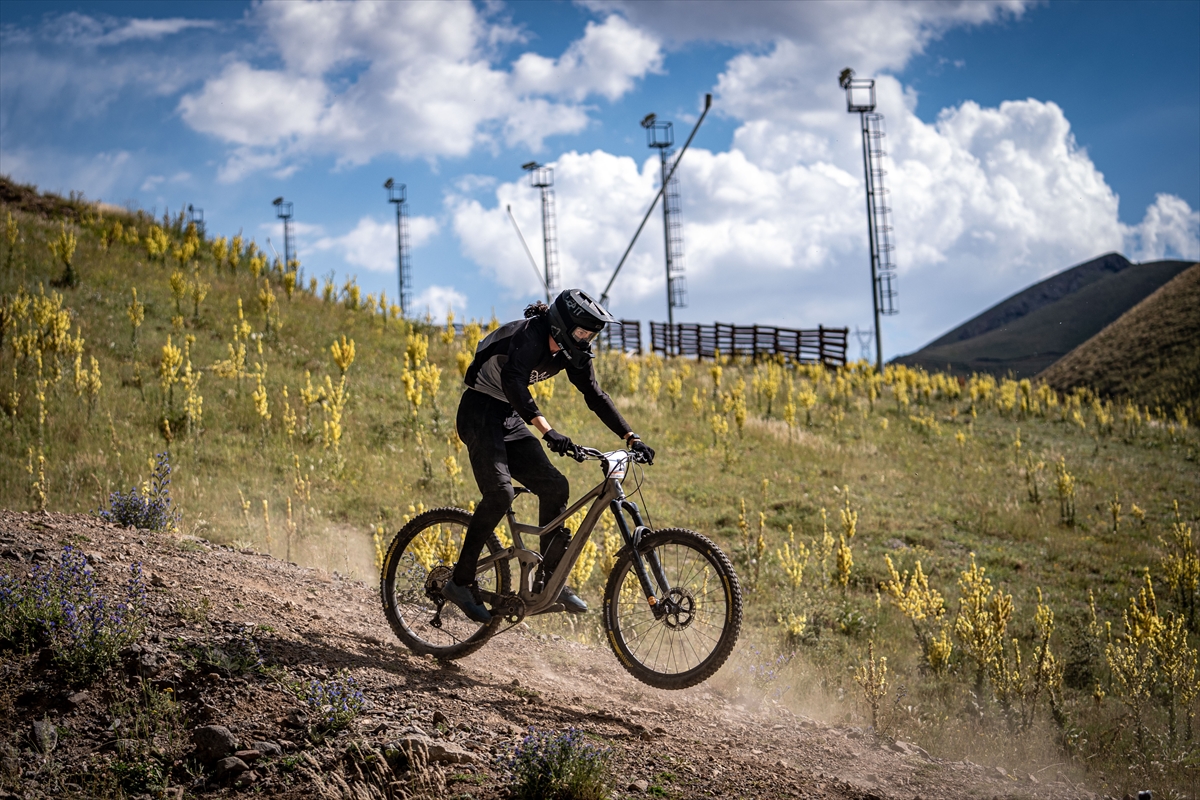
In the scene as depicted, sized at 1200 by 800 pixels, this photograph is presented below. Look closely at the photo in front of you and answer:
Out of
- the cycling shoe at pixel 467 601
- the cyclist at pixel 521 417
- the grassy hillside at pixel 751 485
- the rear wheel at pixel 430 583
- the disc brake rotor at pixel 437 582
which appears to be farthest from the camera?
the grassy hillside at pixel 751 485

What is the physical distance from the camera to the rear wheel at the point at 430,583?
5.30 metres

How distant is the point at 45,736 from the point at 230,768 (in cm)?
92

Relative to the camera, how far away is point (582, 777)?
3461 millimetres

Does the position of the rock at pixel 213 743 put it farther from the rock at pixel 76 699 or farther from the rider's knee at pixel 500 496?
the rider's knee at pixel 500 496

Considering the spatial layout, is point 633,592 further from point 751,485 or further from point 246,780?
point 751,485

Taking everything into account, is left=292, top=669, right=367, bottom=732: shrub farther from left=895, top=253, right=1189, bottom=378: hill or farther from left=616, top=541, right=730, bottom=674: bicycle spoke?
left=895, top=253, right=1189, bottom=378: hill

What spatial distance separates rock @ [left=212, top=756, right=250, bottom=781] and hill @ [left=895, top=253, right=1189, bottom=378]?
120m

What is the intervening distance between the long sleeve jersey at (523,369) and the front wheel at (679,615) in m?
0.77

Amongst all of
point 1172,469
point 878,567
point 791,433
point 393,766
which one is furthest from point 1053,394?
point 393,766

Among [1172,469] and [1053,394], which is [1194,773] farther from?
[1053,394]

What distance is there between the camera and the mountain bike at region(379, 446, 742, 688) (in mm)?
4508

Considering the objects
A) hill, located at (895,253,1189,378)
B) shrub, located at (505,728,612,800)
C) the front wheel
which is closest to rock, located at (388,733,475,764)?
shrub, located at (505,728,612,800)

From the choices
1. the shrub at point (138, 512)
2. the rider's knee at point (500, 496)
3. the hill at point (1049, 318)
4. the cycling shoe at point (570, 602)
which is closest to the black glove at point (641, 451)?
the rider's knee at point (500, 496)

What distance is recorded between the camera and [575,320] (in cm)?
470
